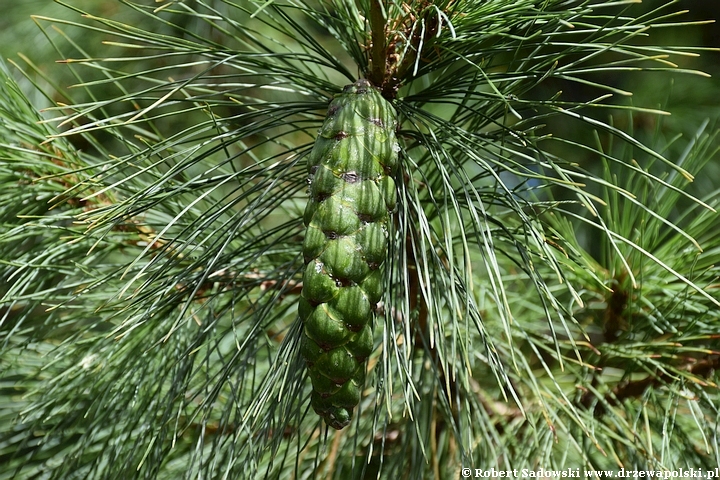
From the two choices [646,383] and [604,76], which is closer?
[646,383]

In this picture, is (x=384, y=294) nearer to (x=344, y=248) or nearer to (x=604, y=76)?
(x=344, y=248)

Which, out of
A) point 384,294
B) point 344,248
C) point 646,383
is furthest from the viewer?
point 646,383

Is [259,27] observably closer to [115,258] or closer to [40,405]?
[115,258]

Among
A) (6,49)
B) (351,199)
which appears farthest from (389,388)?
(6,49)

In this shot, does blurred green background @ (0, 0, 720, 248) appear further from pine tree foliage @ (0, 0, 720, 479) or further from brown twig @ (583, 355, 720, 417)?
brown twig @ (583, 355, 720, 417)

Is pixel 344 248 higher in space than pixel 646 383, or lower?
higher

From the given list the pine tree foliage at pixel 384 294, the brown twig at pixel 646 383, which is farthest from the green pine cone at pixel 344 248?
the brown twig at pixel 646 383

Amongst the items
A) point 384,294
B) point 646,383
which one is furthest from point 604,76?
point 384,294

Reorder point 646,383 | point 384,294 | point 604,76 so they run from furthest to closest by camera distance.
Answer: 1. point 604,76
2. point 646,383
3. point 384,294
